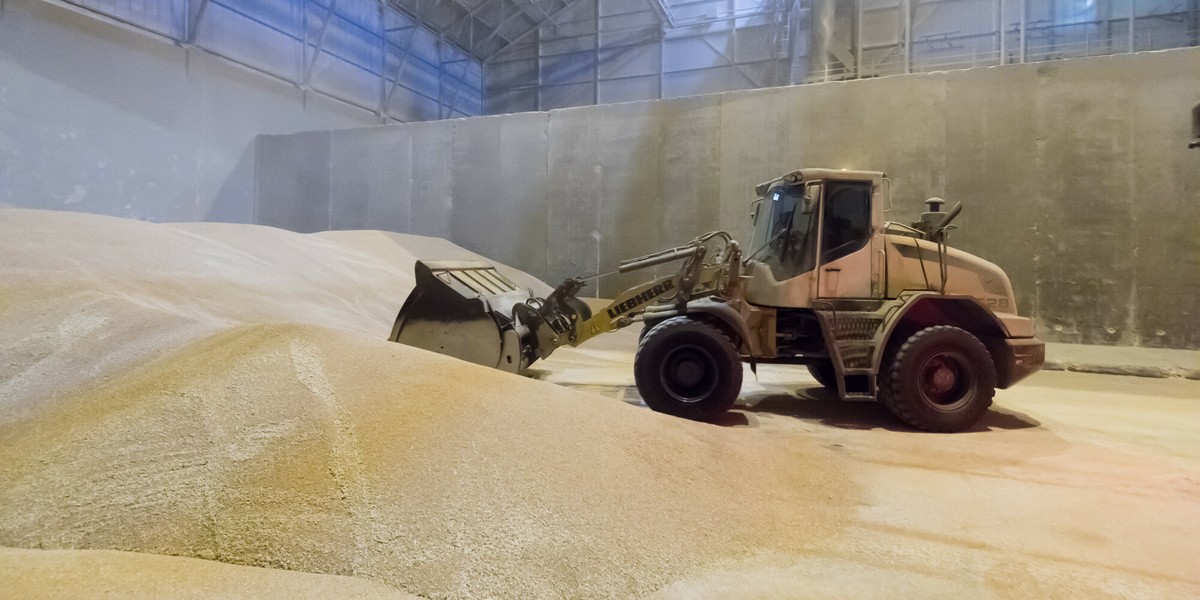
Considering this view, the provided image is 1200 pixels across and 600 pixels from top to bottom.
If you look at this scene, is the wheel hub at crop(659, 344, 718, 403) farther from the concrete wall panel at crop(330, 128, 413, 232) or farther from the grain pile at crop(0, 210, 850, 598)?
the concrete wall panel at crop(330, 128, 413, 232)

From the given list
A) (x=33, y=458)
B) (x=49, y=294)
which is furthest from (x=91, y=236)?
(x=33, y=458)

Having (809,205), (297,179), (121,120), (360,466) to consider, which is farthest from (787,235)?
(297,179)

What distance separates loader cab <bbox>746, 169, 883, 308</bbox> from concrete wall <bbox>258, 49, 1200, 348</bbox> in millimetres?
5741

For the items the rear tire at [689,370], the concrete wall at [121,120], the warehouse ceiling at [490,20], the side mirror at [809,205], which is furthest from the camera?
the warehouse ceiling at [490,20]

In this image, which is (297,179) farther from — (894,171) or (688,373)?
(688,373)

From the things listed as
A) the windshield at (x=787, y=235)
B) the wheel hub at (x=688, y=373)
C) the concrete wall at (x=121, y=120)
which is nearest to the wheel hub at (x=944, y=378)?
the windshield at (x=787, y=235)

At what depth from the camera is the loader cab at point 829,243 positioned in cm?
582

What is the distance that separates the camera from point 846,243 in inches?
231

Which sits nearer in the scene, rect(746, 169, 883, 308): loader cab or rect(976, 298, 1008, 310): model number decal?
rect(746, 169, 883, 308): loader cab

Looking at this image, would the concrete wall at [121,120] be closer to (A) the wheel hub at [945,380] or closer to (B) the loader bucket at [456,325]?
(B) the loader bucket at [456,325]

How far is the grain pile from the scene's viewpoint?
2.42 meters

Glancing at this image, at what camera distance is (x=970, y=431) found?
18.0 ft

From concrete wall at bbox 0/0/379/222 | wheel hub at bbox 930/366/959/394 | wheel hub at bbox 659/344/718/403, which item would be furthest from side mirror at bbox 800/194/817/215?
concrete wall at bbox 0/0/379/222

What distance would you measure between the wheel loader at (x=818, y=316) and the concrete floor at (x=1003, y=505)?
496 mm
